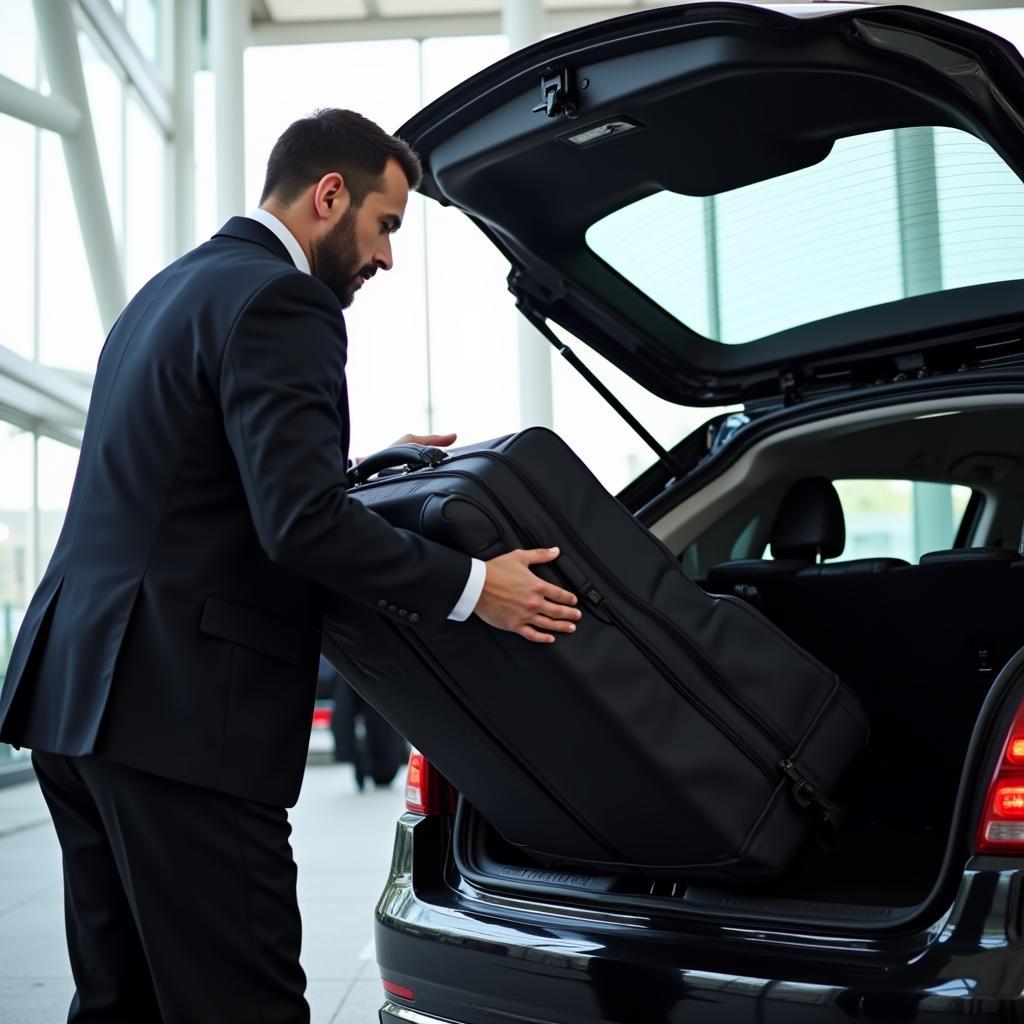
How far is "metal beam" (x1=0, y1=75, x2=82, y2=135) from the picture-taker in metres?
8.56

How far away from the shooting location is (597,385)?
2.83m

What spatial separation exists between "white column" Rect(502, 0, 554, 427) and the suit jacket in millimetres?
9646

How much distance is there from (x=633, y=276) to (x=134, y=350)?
4.60 ft

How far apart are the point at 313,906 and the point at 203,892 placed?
3.05m

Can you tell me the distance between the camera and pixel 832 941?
162cm

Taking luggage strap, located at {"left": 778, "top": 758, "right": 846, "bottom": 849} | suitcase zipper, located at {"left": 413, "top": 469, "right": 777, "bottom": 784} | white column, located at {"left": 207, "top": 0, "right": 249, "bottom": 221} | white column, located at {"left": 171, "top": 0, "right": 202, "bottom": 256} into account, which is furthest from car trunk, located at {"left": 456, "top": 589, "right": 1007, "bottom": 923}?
white column, located at {"left": 171, "top": 0, "right": 202, "bottom": 256}

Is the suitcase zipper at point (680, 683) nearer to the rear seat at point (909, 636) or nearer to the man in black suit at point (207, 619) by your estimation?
the man in black suit at point (207, 619)

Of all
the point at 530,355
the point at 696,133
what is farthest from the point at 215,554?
the point at 530,355

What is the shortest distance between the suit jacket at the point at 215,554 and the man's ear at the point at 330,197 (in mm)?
118

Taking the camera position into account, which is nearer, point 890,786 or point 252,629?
point 252,629

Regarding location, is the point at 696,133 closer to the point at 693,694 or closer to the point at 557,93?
the point at 557,93

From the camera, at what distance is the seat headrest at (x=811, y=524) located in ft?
8.86

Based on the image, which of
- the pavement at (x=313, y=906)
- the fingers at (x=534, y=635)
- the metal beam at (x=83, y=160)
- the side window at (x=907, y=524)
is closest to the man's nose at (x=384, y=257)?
the fingers at (x=534, y=635)

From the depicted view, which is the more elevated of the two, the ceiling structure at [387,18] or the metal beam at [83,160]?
the ceiling structure at [387,18]
